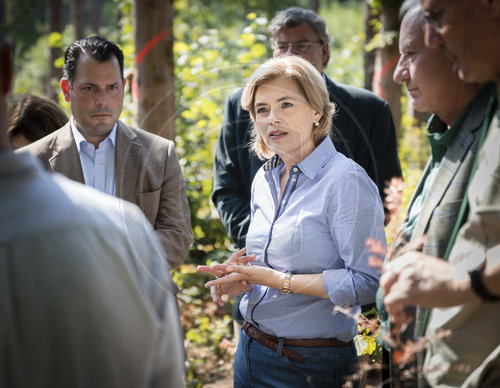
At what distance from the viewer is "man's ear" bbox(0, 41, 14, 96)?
1176 millimetres

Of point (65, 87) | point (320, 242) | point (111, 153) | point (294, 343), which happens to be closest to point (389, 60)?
point (65, 87)

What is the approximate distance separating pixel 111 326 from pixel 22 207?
0.27 m

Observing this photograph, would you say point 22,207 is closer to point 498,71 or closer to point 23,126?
point 498,71

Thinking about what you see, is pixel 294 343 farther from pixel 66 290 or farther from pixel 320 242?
pixel 66 290

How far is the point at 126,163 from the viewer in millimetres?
2703

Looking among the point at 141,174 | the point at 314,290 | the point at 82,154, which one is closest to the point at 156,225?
the point at 141,174

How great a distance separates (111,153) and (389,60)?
5.38 m

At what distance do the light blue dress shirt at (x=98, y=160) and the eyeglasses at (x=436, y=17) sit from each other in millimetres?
1663

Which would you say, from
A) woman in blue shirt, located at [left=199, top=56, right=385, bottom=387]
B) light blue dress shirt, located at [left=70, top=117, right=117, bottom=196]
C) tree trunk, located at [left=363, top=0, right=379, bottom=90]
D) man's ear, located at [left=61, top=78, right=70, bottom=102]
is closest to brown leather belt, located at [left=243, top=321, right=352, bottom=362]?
woman in blue shirt, located at [left=199, top=56, right=385, bottom=387]

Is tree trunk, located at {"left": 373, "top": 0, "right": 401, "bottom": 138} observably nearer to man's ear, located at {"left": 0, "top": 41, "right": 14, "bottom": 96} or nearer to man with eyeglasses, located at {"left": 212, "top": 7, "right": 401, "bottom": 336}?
man with eyeglasses, located at {"left": 212, "top": 7, "right": 401, "bottom": 336}

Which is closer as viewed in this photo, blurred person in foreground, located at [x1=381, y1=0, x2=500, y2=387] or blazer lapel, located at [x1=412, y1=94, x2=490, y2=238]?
blurred person in foreground, located at [x1=381, y1=0, x2=500, y2=387]

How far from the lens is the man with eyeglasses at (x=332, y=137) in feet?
9.87

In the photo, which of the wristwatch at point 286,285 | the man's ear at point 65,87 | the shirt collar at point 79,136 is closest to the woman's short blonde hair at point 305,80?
the wristwatch at point 286,285

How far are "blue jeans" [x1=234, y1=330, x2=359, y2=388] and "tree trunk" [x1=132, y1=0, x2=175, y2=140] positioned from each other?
2146 mm
